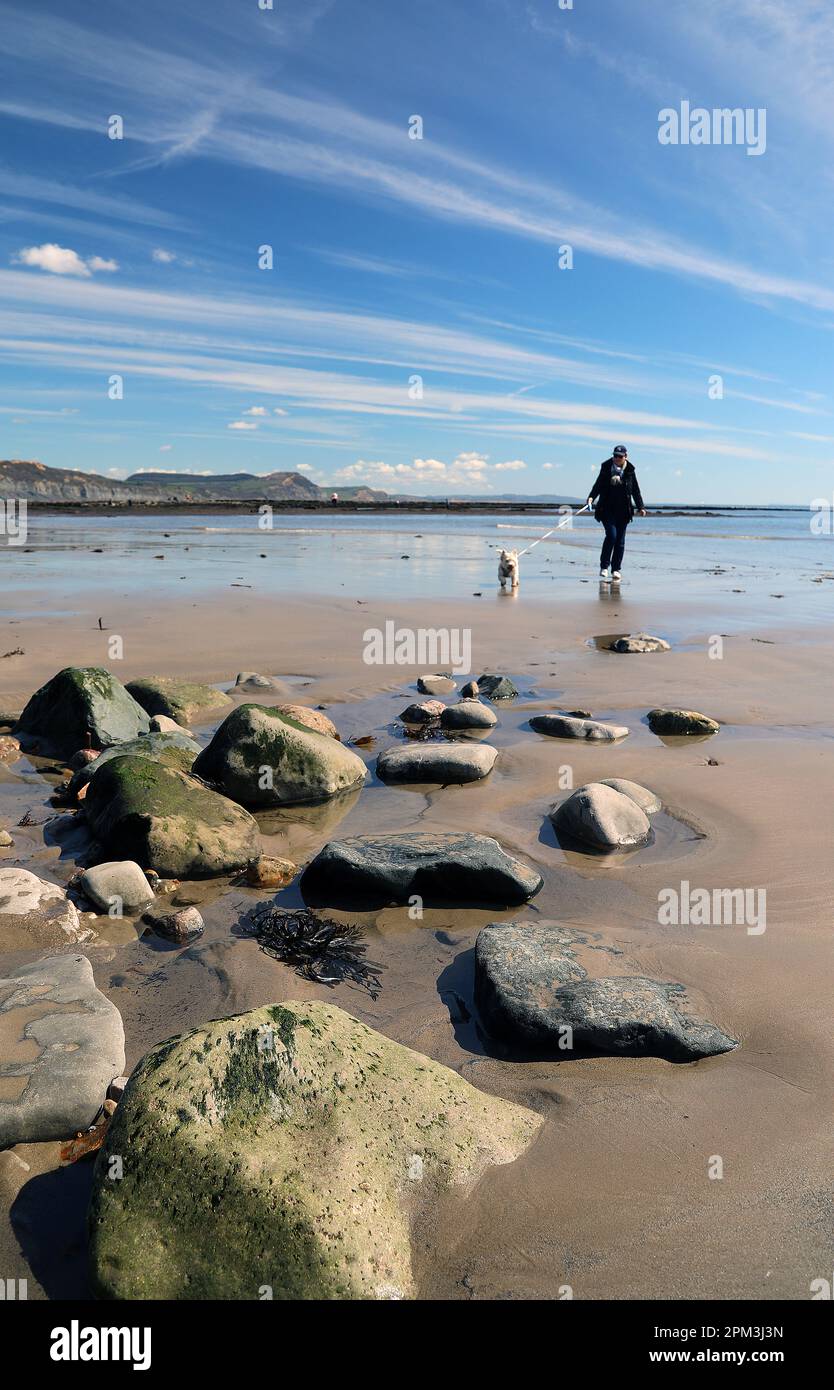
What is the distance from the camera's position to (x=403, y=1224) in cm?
227

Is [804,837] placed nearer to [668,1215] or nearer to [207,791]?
[668,1215]

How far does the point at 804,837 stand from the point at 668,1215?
117 inches

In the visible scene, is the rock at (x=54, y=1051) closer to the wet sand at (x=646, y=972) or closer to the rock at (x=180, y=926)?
the wet sand at (x=646, y=972)

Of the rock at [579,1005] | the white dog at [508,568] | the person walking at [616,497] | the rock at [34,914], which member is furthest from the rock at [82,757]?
the person walking at [616,497]

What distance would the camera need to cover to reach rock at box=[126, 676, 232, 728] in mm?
7328

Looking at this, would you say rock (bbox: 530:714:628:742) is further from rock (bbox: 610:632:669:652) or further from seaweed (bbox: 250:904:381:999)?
rock (bbox: 610:632:669:652)

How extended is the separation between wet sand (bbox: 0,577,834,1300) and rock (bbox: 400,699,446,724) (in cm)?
15

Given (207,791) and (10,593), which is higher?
(10,593)

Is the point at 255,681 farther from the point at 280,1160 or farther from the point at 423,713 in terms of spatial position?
the point at 280,1160

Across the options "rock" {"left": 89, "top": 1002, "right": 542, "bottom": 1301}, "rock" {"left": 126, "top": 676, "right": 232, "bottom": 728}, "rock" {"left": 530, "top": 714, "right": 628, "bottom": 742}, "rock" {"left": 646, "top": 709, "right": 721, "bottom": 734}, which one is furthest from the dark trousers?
"rock" {"left": 89, "top": 1002, "right": 542, "bottom": 1301}

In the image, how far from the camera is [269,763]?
18.1 feet

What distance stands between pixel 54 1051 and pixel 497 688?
19.5 feet

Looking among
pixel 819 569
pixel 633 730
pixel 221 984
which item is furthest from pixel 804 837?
pixel 819 569

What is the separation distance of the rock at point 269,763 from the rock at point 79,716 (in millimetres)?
1106
